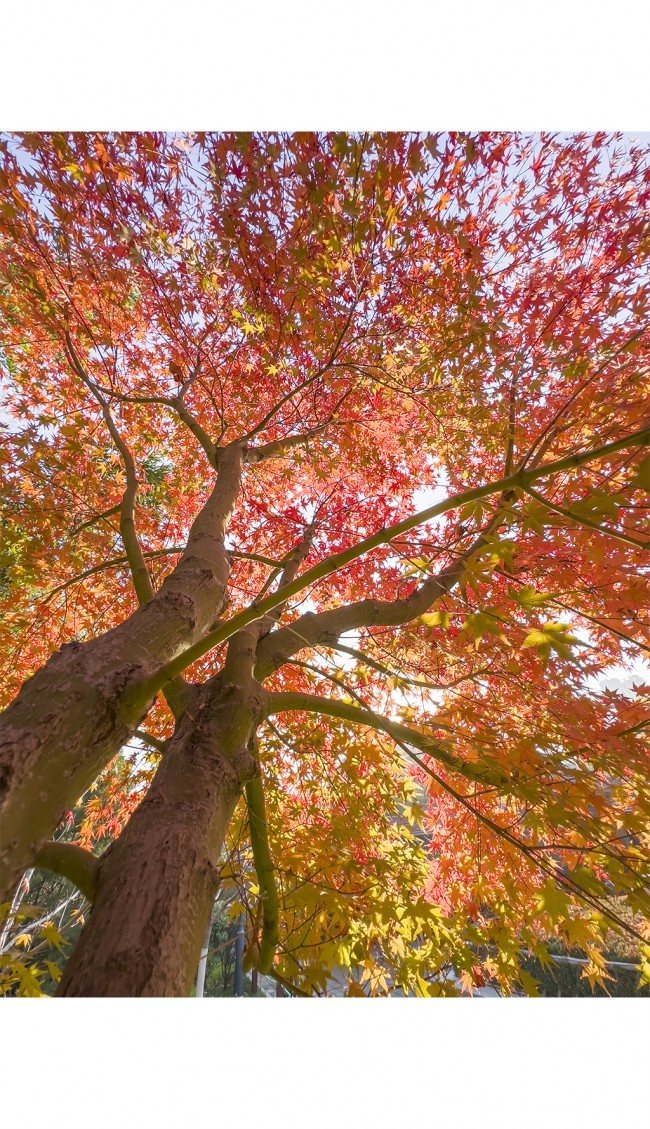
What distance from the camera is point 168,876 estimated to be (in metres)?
1.08

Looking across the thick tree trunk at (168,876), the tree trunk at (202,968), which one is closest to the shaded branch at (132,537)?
the thick tree trunk at (168,876)

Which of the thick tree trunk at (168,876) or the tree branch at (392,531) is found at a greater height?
the tree branch at (392,531)

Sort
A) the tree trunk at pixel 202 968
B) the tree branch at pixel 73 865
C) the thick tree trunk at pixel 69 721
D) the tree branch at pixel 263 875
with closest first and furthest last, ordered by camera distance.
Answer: the thick tree trunk at pixel 69 721
the tree branch at pixel 73 865
the tree trunk at pixel 202 968
the tree branch at pixel 263 875

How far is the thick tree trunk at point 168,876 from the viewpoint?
0.91 meters

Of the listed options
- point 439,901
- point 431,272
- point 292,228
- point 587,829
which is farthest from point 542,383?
point 439,901

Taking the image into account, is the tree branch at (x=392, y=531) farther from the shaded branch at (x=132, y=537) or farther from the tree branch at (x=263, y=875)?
the shaded branch at (x=132, y=537)

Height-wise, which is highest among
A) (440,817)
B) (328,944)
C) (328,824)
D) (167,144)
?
(167,144)

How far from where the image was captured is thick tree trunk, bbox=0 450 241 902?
893mm

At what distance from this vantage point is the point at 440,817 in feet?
10.2

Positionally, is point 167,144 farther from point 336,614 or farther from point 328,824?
point 328,824

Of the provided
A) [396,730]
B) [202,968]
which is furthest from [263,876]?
[202,968]

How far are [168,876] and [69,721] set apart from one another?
0.44m

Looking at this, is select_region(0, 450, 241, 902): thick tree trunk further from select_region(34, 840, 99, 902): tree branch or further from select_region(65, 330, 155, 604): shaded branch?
select_region(65, 330, 155, 604): shaded branch
